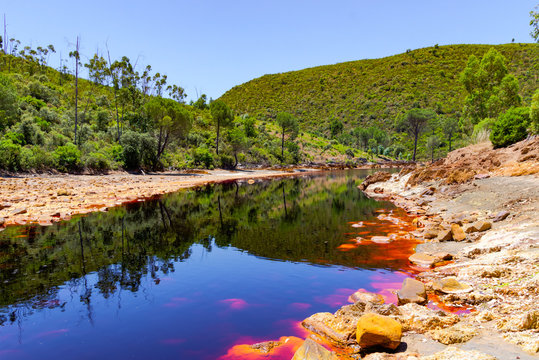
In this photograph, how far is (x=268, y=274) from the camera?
10.2 metres

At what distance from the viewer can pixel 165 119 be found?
164 ft

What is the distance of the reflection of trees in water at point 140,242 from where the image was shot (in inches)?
355

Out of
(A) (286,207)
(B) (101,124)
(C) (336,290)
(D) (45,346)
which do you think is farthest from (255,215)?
(B) (101,124)

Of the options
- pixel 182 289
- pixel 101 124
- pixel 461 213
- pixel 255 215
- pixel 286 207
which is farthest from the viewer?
pixel 101 124

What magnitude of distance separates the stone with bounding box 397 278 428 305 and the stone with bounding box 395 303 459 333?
0.57 metres

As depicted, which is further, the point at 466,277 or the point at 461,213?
the point at 461,213

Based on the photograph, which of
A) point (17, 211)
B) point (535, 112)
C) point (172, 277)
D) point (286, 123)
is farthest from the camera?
point (286, 123)

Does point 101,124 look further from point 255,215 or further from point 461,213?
point 461,213

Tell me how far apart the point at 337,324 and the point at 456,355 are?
2384mm

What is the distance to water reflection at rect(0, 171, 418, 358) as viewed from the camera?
6.65 metres

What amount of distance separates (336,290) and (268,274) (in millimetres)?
Answer: 2350

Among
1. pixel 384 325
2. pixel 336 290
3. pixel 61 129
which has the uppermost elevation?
pixel 61 129

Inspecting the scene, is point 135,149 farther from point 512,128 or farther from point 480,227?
point 480,227

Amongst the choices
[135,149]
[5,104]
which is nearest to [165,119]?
[135,149]
